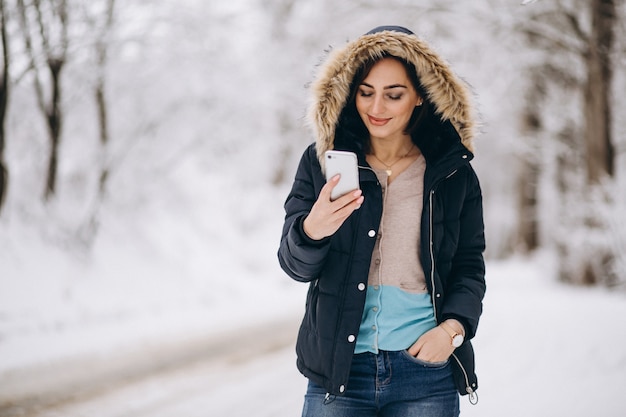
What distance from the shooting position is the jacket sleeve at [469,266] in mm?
1846

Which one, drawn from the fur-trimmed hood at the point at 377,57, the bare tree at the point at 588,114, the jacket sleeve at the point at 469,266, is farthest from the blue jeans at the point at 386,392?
the bare tree at the point at 588,114

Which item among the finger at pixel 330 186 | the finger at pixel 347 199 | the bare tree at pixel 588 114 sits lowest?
the finger at pixel 347 199

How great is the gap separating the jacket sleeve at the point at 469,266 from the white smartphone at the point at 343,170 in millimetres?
498

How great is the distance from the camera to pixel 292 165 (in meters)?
17.1

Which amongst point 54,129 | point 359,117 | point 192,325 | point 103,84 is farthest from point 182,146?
point 359,117

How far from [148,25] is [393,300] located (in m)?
7.96

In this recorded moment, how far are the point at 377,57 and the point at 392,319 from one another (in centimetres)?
95

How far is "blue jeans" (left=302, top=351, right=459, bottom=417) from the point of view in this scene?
1772 mm

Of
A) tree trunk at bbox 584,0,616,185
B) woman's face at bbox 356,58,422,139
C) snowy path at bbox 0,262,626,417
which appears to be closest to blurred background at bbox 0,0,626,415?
tree trunk at bbox 584,0,616,185

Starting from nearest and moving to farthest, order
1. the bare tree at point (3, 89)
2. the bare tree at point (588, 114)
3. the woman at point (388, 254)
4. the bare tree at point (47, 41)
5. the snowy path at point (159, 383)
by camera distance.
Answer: the woman at point (388, 254) → the snowy path at point (159, 383) → the bare tree at point (3, 89) → the bare tree at point (47, 41) → the bare tree at point (588, 114)

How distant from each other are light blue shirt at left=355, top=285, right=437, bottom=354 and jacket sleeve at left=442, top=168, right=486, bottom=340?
3.1 inches

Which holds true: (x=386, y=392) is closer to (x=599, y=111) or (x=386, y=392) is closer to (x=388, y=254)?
(x=388, y=254)

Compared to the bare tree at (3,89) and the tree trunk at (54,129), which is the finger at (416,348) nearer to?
the bare tree at (3,89)

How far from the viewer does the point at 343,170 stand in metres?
1.68
